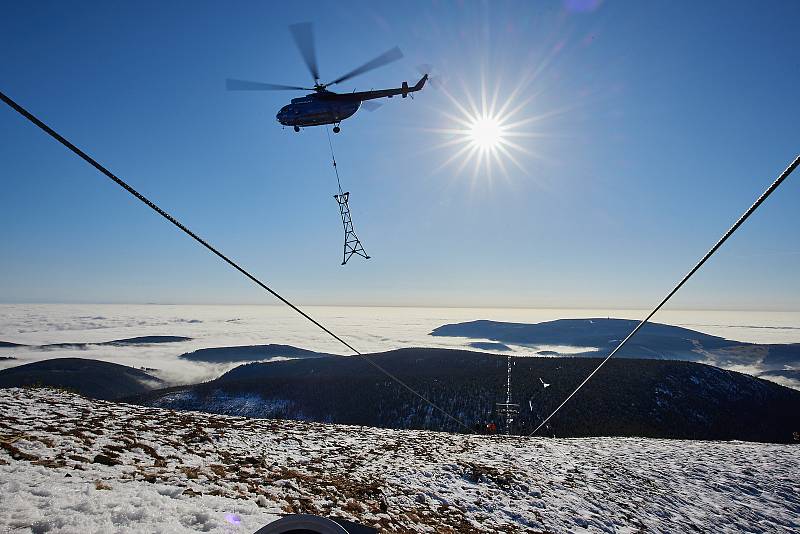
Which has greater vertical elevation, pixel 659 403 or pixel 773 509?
pixel 773 509

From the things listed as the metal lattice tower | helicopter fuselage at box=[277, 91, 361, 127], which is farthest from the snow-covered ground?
the metal lattice tower

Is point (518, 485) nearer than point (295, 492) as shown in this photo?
No

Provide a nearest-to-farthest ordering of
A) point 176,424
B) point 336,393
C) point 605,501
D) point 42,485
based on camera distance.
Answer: point 42,485 → point 605,501 → point 176,424 → point 336,393

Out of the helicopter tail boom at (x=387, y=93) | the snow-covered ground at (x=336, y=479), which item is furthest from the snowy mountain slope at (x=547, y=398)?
the helicopter tail boom at (x=387, y=93)

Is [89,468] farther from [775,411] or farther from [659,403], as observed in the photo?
[775,411]

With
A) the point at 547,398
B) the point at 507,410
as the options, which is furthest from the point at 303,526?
the point at 547,398

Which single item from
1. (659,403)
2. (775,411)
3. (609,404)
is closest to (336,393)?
(609,404)

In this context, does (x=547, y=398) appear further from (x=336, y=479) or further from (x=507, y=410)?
(x=336, y=479)
